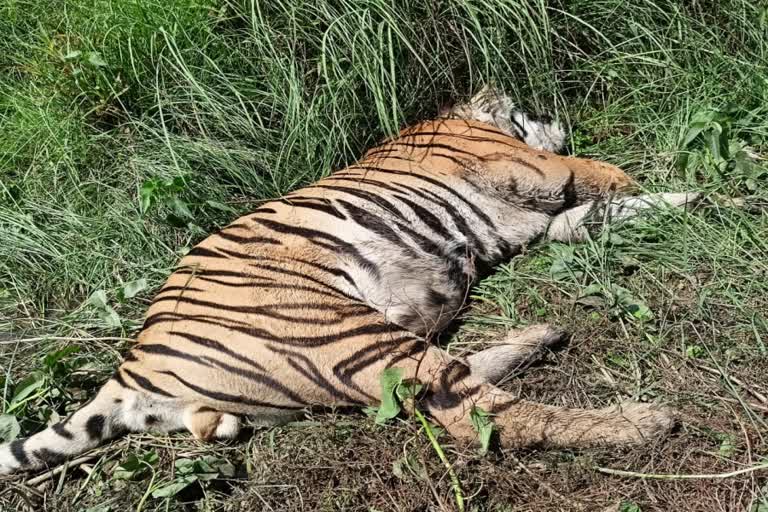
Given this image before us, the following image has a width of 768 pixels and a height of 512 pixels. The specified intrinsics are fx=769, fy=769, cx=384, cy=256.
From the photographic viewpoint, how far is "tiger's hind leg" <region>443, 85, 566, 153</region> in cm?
345

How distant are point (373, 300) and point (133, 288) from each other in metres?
1.01

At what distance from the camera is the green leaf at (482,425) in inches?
93.4

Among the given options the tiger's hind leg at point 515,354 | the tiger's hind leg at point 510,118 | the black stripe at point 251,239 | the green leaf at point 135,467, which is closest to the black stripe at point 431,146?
the tiger's hind leg at point 510,118

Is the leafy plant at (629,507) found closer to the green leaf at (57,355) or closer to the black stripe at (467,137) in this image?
the black stripe at (467,137)

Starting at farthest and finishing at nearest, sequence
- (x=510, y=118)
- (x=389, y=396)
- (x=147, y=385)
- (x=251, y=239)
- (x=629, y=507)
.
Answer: (x=510, y=118), (x=251, y=239), (x=147, y=385), (x=389, y=396), (x=629, y=507)

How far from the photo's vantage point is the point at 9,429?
2.69m

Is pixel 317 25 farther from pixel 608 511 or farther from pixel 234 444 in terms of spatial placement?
pixel 608 511

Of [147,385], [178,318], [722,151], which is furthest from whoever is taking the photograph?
[722,151]

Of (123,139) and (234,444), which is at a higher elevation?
(123,139)

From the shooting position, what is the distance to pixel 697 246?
2914 mm

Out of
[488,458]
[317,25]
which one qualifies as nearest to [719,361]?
[488,458]

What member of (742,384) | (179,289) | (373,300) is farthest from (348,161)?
(742,384)

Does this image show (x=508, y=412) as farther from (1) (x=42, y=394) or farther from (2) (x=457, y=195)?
(1) (x=42, y=394)

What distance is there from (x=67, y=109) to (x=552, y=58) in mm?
2352
